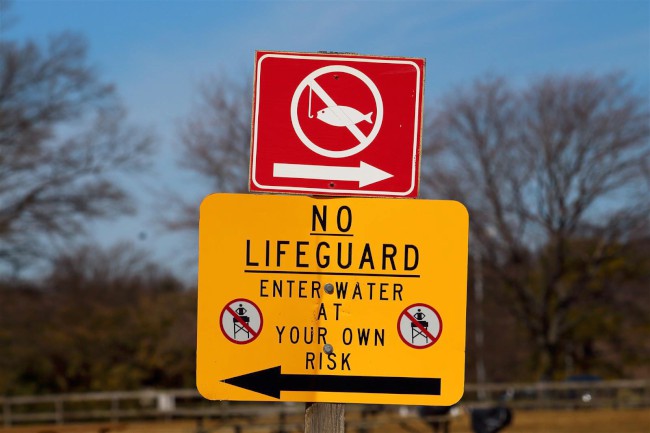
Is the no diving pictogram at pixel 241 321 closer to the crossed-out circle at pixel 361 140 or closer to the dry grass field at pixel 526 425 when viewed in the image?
the crossed-out circle at pixel 361 140

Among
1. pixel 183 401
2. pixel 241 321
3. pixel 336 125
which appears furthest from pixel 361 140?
pixel 183 401

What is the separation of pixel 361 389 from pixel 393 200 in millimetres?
582

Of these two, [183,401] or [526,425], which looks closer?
[526,425]

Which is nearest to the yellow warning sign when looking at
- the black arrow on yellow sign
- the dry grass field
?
the black arrow on yellow sign

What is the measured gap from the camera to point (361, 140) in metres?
3.29

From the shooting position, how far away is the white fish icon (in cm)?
329

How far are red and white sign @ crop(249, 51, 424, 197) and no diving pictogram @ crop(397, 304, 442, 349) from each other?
1.18 feet

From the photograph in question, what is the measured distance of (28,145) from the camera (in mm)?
29172

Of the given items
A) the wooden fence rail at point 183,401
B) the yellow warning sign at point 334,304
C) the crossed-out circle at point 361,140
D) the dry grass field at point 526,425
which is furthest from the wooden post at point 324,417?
the wooden fence rail at point 183,401

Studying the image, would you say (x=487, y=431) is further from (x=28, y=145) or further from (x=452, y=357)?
(x=28, y=145)

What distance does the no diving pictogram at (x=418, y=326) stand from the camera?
10.6ft

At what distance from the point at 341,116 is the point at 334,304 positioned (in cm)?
58

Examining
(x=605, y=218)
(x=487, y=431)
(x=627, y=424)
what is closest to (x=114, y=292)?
(x=605, y=218)

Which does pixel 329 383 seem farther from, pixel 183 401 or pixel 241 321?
pixel 183 401
